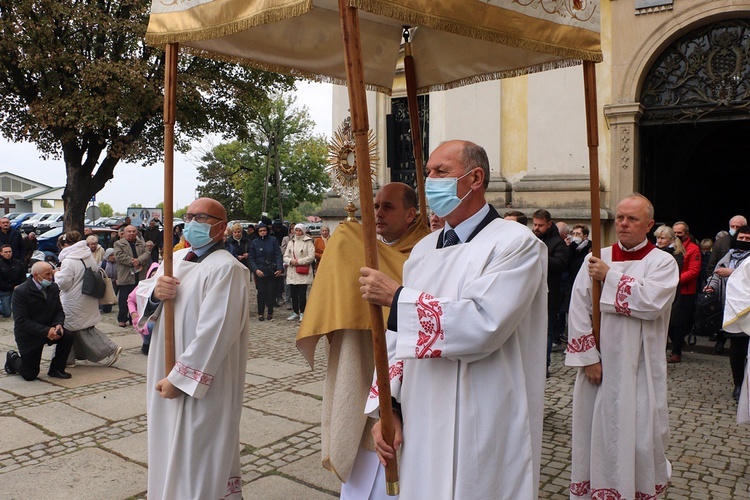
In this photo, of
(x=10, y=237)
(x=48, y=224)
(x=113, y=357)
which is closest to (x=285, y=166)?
(x=48, y=224)

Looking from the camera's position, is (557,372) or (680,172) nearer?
(557,372)

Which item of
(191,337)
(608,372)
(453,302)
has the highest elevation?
(453,302)

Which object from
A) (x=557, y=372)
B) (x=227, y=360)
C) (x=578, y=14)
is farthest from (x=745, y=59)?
(x=227, y=360)

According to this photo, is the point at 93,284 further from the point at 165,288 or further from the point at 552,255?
the point at 552,255

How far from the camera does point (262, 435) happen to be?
5.46m

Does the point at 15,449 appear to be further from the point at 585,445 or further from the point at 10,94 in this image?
the point at 10,94

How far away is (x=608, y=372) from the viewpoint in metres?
3.96

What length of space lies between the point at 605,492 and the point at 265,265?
883cm

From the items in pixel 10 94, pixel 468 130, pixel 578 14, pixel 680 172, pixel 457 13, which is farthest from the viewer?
pixel 10 94

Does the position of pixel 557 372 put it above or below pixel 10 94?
below

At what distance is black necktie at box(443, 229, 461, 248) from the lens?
259 centimetres

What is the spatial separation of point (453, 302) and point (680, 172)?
1370cm

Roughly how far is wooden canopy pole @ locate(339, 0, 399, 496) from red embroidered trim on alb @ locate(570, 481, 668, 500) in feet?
6.01

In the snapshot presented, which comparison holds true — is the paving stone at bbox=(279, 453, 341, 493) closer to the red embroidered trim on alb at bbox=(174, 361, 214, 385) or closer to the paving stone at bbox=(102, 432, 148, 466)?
the paving stone at bbox=(102, 432, 148, 466)
